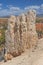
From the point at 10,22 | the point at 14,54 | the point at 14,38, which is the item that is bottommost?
the point at 14,54

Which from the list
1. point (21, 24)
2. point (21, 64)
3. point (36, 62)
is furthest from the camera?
point (21, 24)

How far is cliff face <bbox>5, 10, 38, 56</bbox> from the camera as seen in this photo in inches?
353

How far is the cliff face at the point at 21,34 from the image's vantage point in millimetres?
8961

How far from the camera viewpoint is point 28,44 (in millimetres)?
9180

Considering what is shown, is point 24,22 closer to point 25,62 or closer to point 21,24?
point 21,24

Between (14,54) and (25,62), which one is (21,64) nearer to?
(25,62)

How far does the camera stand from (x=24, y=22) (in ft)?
29.6

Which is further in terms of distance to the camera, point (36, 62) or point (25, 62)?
point (25, 62)

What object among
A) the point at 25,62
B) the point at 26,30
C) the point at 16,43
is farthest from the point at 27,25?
the point at 25,62

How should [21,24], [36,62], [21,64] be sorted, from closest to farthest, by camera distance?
1. [36,62]
2. [21,64]
3. [21,24]

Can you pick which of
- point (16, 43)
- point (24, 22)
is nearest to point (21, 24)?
point (24, 22)

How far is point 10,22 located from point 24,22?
612mm

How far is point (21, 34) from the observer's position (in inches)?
352

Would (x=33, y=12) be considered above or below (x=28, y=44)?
above
